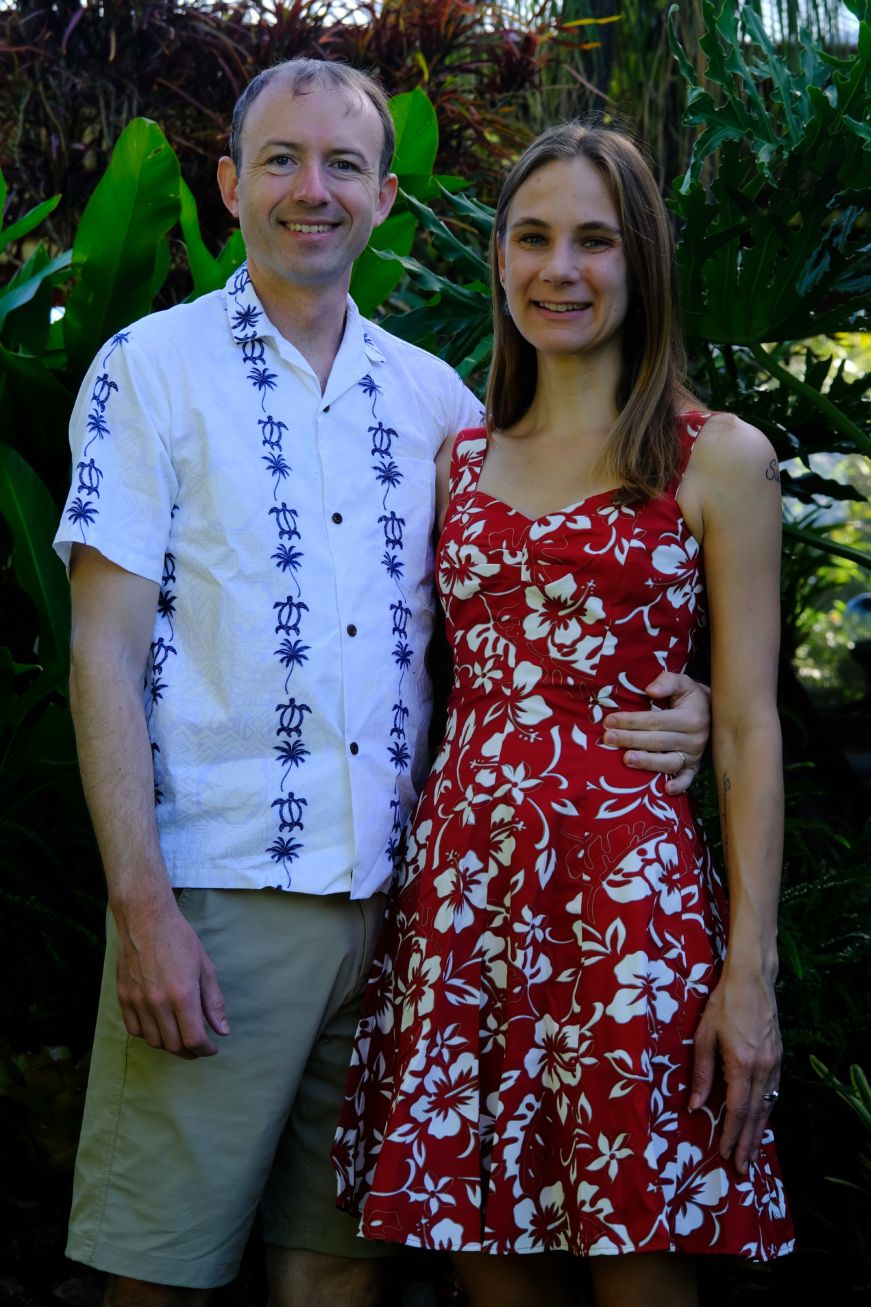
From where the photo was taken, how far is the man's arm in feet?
6.21

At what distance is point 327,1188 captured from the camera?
2.16 m

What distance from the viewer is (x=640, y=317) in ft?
6.93

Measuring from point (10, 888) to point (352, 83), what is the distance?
177cm

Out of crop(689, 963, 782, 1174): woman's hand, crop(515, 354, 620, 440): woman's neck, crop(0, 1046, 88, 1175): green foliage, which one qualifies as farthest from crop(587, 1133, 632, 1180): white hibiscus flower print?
crop(0, 1046, 88, 1175): green foliage

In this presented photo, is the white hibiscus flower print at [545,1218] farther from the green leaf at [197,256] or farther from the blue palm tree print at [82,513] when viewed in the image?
the green leaf at [197,256]

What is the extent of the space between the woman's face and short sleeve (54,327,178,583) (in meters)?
0.57

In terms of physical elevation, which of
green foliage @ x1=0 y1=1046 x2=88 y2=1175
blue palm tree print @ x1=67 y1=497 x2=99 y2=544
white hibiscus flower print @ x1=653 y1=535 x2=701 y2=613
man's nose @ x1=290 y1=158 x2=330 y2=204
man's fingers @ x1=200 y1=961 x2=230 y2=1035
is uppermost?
man's nose @ x1=290 y1=158 x2=330 y2=204

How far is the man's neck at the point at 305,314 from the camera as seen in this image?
7.06 ft

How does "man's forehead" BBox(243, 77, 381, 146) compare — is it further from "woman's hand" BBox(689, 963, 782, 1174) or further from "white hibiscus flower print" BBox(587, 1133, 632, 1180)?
"white hibiscus flower print" BBox(587, 1133, 632, 1180)

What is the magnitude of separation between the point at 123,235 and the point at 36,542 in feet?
2.26

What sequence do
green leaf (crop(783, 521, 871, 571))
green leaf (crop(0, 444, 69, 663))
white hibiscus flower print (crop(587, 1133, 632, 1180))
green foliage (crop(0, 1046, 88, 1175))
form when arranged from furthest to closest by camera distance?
1. green leaf (crop(783, 521, 871, 571))
2. green foliage (crop(0, 1046, 88, 1175))
3. green leaf (crop(0, 444, 69, 663))
4. white hibiscus flower print (crop(587, 1133, 632, 1180))

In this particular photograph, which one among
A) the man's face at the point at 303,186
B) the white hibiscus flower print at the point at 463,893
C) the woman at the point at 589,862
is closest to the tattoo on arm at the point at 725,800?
the woman at the point at 589,862

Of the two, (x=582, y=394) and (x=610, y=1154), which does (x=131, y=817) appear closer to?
(x=610, y=1154)

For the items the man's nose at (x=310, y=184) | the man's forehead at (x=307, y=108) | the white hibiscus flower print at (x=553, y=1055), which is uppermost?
the man's forehead at (x=307, y=108)
